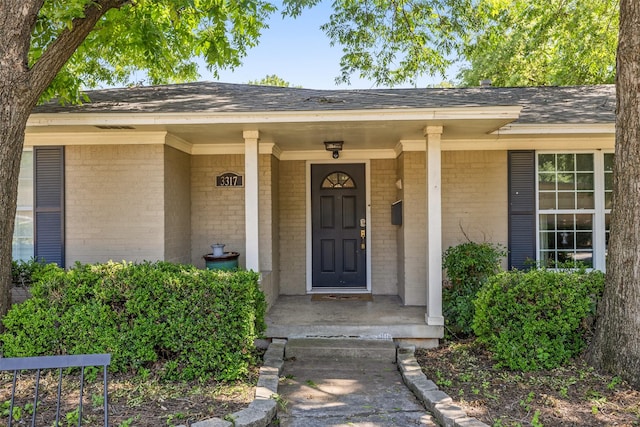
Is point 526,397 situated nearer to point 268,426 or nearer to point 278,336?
point 268,426

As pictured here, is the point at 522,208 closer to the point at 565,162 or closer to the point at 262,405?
the point at 565,162

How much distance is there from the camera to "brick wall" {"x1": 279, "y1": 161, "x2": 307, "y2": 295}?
7906 mm

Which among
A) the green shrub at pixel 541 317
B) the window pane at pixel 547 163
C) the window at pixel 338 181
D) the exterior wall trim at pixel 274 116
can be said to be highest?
the exterior wall trim at pixel 274 116

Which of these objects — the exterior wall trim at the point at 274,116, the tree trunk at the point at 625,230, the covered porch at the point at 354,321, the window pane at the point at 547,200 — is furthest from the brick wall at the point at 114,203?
the window pane at the point at 547,200

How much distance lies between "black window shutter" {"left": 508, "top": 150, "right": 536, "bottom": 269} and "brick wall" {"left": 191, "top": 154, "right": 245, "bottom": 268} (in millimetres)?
4029

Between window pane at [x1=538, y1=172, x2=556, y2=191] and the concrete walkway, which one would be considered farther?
window pane at [x1=538, y1=172, x2=556, y2=191]

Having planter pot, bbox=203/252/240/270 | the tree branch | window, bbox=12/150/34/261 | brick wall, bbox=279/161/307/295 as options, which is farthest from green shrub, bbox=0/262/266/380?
brick wall, bbox=279/161/307/295

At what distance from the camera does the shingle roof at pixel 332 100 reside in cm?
555

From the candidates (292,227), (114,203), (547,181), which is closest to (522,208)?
(547,181)

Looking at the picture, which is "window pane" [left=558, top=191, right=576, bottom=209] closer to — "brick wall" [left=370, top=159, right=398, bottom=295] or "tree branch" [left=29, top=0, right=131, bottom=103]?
"brick wall" [left=370, top=159, right=398, bottom=295]

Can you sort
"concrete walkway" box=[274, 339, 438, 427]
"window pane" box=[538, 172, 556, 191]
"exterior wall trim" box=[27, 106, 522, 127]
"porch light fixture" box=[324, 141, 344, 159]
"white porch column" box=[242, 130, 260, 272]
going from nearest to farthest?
"concrete walkway" box=[274, 339, 438, 427] < "exterior wall trim" box=[27, 106, 522, 127] < "white porch column" box=[242, 130, 260, 272] < "porch light fixture" box=[324, 141, 344, 159] < "window pane" box=[538, 172, 556, 191]

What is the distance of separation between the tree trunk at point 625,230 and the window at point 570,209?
98.4 inches

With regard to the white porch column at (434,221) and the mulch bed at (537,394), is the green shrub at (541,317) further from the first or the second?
the white porch column at (434,221)

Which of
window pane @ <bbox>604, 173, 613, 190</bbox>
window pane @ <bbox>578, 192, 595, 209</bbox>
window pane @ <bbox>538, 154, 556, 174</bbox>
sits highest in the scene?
window pane @ <bbox>538, 154, 556, 174</bbox>
